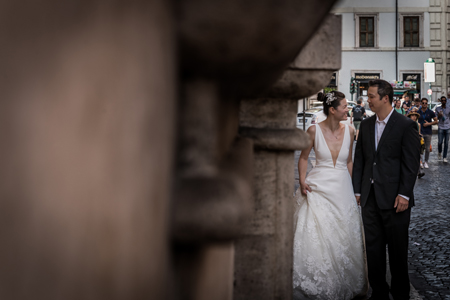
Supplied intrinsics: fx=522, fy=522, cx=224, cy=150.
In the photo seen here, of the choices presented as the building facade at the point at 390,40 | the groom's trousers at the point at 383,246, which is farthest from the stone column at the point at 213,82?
the building facade at the point at 390,40

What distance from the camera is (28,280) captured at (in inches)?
13.8

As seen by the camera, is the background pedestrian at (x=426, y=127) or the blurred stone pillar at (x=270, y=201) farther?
the background pedestrian at (x=426, y=127)

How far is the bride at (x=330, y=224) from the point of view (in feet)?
12.7

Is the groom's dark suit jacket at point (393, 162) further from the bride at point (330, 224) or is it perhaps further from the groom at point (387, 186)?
the bride at point (330, 224)

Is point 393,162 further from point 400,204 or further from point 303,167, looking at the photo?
point 303,167

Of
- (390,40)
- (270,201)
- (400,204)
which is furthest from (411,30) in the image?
(270,201)

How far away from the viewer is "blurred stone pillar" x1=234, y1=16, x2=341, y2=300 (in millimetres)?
2125

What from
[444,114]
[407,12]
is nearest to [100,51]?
[444,114]

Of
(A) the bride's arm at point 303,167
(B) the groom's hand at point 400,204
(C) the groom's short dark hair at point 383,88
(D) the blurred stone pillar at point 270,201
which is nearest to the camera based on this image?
(D) the blurred stone pillar at point 270,201

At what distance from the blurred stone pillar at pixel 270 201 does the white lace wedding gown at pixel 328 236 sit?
5.64 feet

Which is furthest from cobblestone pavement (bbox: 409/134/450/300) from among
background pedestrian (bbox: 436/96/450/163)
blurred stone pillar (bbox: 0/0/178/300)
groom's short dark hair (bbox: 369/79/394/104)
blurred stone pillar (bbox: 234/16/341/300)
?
background pedestrian (bbox: 436/96/450/163)

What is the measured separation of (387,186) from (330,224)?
0.56m

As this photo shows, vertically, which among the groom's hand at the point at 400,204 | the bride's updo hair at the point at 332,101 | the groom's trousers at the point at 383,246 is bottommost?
the groom's trousers at the point at 383,246

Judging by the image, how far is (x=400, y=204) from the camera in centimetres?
364
